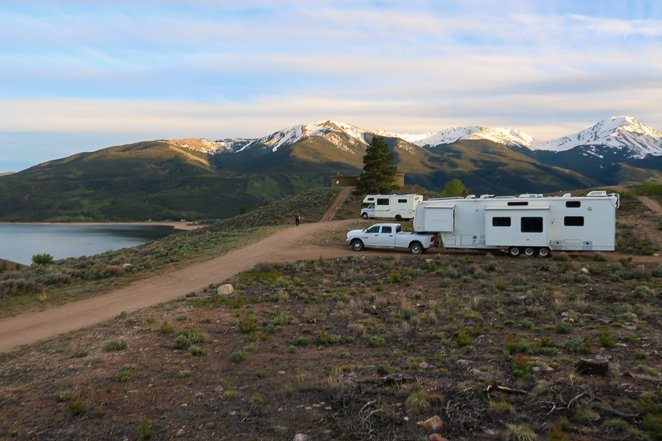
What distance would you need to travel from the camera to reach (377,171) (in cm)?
5475

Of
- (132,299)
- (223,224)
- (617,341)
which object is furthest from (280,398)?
(223,224)

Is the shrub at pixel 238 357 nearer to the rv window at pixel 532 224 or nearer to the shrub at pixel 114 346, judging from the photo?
the shrub at pixel 114 346

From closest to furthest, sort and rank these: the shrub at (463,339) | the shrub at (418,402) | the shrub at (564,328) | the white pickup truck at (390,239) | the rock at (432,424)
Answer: the rock at (432,424), the shrub at (418,402), the shrub at (463,339), the shrub at (564,328), the white pickup truck at (390,239)

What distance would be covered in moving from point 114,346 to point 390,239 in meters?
17.5

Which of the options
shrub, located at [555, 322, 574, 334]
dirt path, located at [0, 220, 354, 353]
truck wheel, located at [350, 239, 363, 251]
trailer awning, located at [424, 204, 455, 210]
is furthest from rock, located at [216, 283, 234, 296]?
trailer awning, located at [424, 204, 455, 210]

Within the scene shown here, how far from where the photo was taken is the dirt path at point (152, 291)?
46.7 feet

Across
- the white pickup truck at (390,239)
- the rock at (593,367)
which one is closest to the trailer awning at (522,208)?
the white pickup truck at (390,239)

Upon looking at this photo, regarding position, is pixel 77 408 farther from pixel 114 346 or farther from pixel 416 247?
pixel 416 247

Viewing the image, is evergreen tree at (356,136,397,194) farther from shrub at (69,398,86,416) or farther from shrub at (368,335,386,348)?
shrub at (69,398,86,416)

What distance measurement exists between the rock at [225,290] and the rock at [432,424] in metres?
11.9

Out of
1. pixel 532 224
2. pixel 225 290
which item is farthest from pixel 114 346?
pixel 532 224

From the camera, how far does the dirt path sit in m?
14.2

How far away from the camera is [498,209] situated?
2422 cm

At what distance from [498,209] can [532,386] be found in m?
17.1
